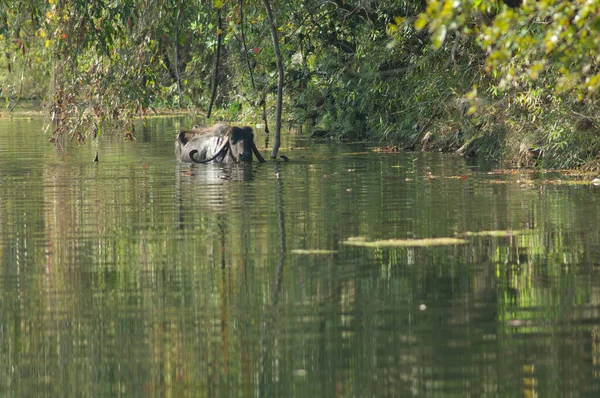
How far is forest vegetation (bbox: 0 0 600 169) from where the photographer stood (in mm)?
19609

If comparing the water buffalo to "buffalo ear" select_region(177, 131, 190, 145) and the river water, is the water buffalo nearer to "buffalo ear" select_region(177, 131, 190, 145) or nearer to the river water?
"buffalo ear" select_region(177, 131, 190, 145)

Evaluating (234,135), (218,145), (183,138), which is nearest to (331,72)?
(183,138)

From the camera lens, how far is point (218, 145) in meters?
26.9

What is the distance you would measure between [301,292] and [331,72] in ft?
67.8

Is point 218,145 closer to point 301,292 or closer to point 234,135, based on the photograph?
point 234,135

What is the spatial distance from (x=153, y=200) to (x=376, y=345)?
1013 centimetres

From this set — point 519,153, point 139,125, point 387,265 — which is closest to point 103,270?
point 387,265

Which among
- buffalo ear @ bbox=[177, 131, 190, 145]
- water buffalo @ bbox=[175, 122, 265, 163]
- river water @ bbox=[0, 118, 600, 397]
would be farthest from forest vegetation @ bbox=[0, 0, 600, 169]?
river water @ bbox=[0, 118, 600, 397]

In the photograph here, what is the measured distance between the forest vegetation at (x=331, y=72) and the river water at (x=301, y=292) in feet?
6.84

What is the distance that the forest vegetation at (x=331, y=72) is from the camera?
64.3 feet

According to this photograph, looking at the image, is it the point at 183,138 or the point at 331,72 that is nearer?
the point at 183,138

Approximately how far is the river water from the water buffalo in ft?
20.8

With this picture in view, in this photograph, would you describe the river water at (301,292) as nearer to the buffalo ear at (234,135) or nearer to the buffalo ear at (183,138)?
the buffalo ear at (234,135)

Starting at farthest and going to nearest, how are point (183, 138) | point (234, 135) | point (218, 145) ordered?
point (183, 138) → point (218, 145) → point (234, 135)
